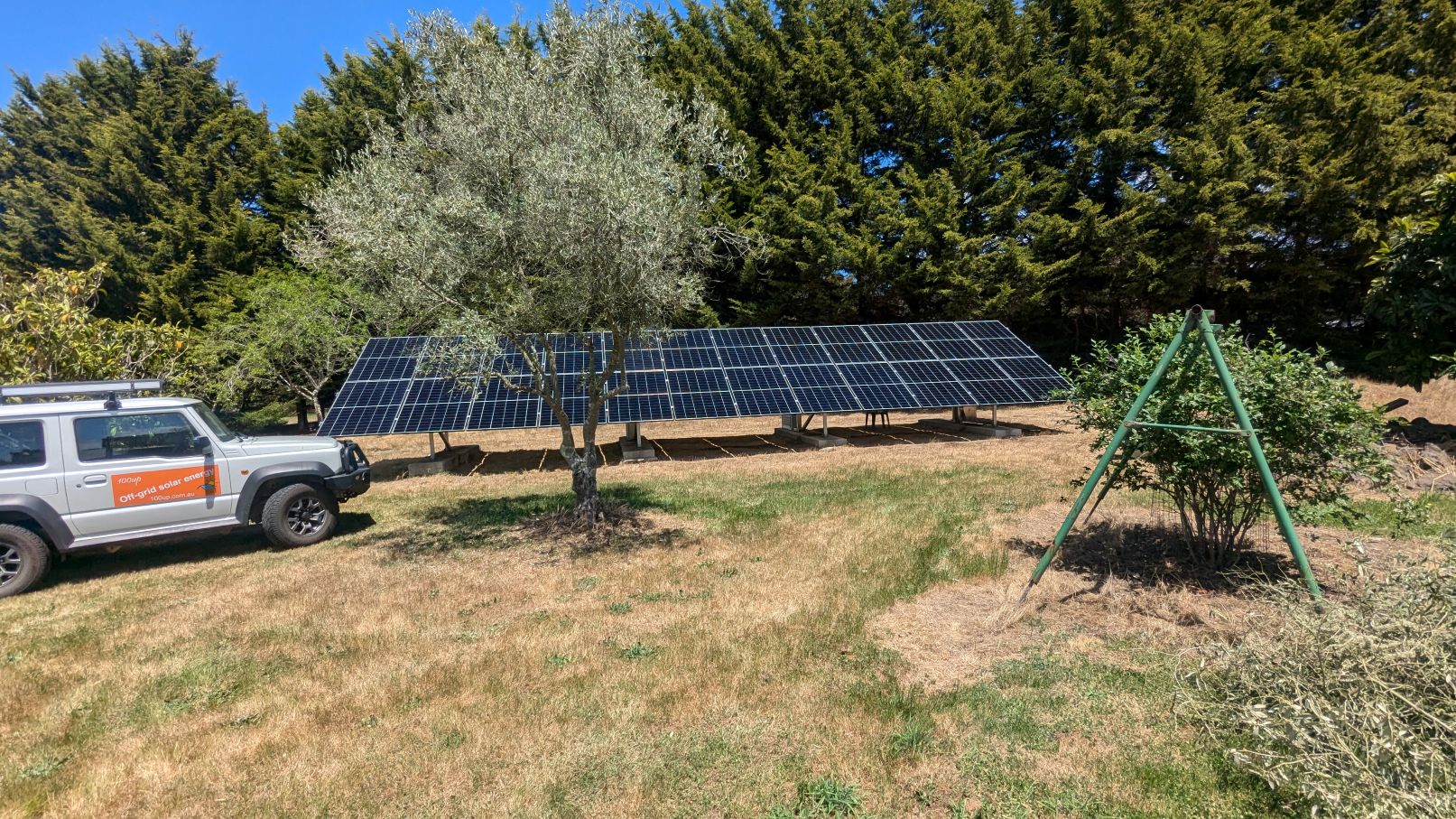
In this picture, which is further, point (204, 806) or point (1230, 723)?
point (1230, 723)

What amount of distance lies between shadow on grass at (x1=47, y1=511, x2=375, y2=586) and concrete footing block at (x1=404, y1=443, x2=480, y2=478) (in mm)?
4932

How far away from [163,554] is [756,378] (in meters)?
13.2

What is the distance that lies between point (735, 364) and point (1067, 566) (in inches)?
506

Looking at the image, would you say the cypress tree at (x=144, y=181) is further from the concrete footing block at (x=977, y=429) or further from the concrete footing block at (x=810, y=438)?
the concrete footing block at (x=977, y=429)

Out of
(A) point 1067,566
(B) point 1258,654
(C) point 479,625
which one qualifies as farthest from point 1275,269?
(C) point 479,625

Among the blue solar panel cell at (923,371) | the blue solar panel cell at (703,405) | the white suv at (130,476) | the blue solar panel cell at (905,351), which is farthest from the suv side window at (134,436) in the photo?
the blue solar panel cell at (905,351)

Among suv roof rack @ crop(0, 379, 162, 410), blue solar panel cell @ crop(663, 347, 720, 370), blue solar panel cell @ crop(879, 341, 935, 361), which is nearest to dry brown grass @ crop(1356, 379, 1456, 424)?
blue solar panel cell @ crop(879, 341, 935, 361)

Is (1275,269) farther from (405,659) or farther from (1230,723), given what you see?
(405,659)

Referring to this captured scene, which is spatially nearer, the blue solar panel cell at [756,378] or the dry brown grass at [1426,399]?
the blue solar panel cell at [756,378]

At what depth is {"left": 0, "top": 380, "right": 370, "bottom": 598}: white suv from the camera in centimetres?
844

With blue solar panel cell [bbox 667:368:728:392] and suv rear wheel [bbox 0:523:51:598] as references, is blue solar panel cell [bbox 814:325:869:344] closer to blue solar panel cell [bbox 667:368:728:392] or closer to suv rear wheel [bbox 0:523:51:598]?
blue solar panel cell [bbox 667:368:728:392]

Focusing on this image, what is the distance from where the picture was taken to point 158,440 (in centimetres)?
926

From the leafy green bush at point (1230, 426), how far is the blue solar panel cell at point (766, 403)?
10.2 m

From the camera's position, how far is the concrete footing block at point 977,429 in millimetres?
19422
